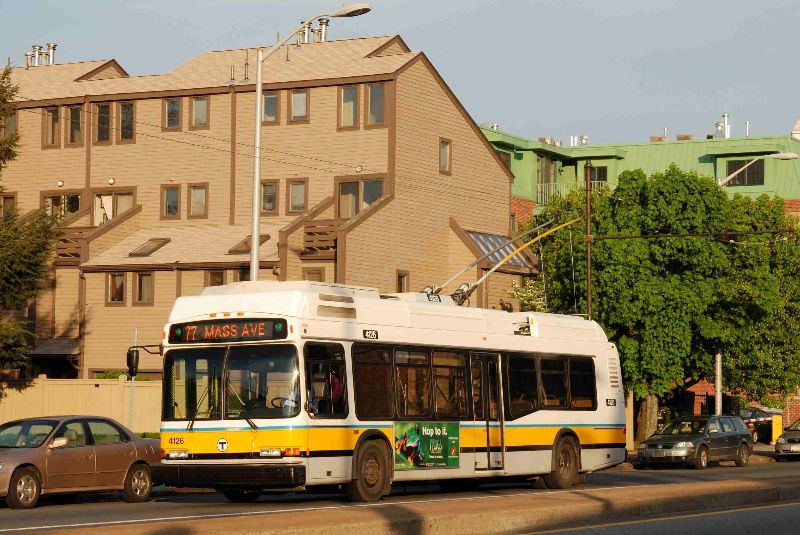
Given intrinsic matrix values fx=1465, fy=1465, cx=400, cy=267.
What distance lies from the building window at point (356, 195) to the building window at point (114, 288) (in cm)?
835

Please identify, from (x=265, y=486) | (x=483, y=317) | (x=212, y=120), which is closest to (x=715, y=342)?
(x=212, y=120)

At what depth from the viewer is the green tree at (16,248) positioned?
3881 cm

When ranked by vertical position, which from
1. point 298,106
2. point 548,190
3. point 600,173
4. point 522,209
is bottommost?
point 522,209

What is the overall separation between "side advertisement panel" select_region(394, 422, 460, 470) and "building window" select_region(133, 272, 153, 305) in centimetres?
3032

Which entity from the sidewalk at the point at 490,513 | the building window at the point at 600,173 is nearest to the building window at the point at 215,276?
the sidewalk at the point at 490,513

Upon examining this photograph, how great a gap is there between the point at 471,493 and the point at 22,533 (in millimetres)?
11064

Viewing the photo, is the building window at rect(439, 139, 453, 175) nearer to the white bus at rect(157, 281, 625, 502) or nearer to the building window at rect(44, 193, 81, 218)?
the building window at rect(44, 193, 81, 218)

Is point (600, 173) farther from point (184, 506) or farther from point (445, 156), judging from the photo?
point (184, 506)

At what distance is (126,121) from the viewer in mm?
57156

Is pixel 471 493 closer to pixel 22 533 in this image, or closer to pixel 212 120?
pixel 22 533

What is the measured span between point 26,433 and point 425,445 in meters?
6.41

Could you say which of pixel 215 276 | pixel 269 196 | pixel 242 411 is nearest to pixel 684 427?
pixel 215 276

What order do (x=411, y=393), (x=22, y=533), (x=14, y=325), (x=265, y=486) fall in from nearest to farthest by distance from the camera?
(x=22, y=533)
(x=265, y=486)
(x=411, y=393)
(x=14, y=325)

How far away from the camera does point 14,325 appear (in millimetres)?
38719
